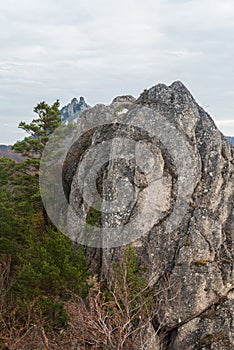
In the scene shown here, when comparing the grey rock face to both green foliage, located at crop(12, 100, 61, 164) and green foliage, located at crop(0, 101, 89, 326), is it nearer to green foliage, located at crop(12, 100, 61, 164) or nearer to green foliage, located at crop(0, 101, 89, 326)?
green foliage, located at crop(0, 101, 89, 326)

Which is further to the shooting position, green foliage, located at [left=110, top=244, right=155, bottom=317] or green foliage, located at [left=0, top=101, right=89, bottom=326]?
green foliage, located at [left=0, top=101, right=89, bottom=326]

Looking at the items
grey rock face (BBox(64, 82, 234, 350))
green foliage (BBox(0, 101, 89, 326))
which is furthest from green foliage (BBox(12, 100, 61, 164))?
grey rock face (BBox(64, 82, 234, 350))

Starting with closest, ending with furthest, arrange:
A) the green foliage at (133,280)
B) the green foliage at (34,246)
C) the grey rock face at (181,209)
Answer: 1. the green foliage at (133,280)
2. the green foliage at (34,246)
3. the grey rock face at (181,209)

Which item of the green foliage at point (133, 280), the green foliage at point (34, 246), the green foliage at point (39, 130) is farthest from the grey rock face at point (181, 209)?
the green foliage at point (39, 130)

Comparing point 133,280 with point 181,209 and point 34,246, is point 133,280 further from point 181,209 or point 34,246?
point 34,246

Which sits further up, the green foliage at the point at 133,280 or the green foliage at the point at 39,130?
the green foliage at the point at 39,130

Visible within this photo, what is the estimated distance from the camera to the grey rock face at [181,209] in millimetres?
17156

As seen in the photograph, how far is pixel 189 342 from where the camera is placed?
16891mm

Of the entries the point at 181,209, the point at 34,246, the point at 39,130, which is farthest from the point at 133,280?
the point at 39,130

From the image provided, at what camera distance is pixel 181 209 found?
18.2 m

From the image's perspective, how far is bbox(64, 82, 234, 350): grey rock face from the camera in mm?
17156

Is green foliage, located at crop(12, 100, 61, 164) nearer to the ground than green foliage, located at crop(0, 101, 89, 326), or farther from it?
farther from it

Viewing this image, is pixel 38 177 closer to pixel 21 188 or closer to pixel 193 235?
pixel 21 188

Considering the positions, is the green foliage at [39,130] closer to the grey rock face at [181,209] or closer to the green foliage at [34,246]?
the green foliage at [34,246]
